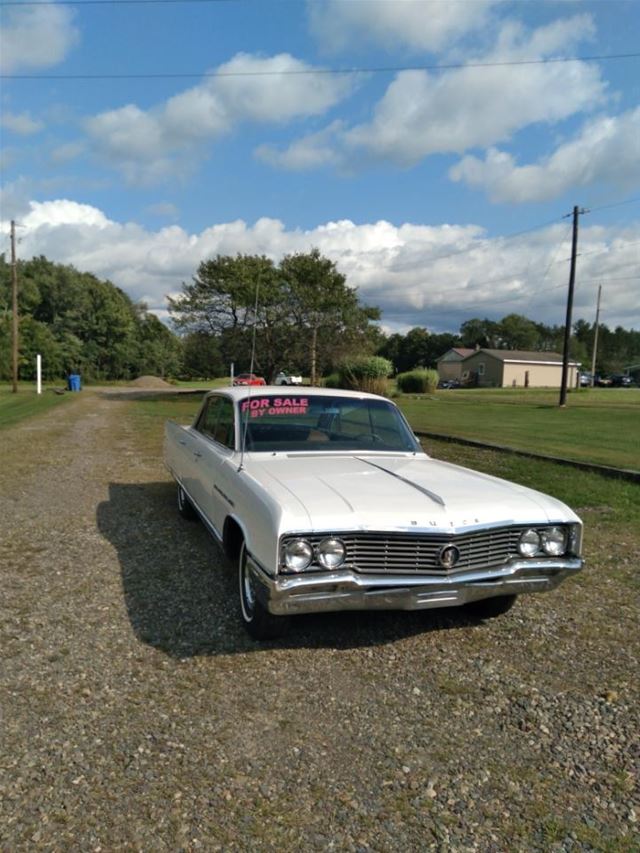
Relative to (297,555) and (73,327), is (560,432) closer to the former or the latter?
(297,555)

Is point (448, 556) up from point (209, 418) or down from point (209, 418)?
down

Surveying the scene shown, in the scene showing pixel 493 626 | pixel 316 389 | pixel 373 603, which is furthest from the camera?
pixel 316 389

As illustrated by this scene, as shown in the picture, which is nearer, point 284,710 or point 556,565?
point 284,710

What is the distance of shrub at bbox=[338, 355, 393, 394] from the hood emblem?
26.2 meters

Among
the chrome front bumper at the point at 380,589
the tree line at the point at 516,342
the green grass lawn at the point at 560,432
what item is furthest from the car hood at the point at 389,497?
the tree line at the point at 516,342

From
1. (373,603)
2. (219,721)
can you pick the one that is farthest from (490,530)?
(219,721)

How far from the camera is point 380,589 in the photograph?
3396 millimetres

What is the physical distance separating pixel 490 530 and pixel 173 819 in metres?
2.13

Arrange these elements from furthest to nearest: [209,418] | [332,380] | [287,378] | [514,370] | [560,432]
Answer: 1. [514,370]
2. [332,380]
3. [287,378]
4. [560,432]
5. [209,418]

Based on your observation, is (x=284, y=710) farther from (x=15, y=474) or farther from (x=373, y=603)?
(x=15, y=474)

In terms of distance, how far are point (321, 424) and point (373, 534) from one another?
2041mm

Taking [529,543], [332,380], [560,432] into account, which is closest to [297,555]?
[529,543]

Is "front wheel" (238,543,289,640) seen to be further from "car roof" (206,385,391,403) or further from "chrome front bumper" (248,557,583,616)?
"car roof" (206,385,391,403)

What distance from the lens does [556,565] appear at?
3.77m
